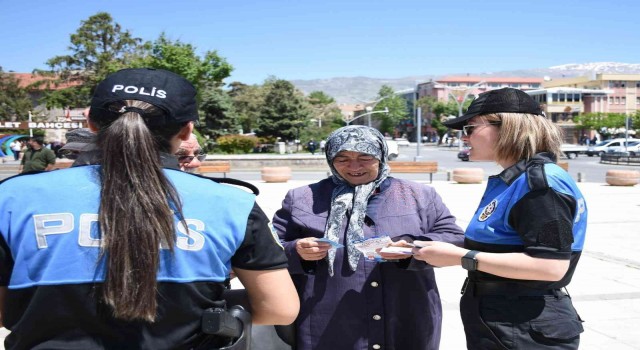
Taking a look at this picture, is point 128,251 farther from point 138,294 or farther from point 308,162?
point 308,162

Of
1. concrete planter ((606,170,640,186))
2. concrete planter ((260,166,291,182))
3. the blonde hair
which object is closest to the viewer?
the blonde hair

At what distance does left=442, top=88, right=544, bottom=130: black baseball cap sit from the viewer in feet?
7.33

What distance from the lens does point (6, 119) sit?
65.9 m

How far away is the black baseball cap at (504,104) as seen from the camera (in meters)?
2.23

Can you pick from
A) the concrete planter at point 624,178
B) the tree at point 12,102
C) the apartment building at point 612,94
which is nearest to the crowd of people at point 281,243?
the concrete planter at point 624,178

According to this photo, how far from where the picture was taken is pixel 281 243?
2.33m

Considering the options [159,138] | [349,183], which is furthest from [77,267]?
[349,183]

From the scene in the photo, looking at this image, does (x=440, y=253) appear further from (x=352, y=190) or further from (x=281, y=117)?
(x=281, y=117)

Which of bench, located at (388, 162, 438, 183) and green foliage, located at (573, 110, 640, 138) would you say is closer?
bench, located at (388, 162, 438, 183)

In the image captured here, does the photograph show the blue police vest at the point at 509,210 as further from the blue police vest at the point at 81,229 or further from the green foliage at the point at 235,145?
the green foliage at the point at 235,145

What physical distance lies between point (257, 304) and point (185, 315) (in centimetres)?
25

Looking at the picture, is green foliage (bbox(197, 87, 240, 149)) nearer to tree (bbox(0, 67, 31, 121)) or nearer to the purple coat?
tree (bbox(0, 67, 31, 121))

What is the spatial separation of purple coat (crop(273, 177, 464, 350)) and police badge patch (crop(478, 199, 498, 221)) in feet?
1.32

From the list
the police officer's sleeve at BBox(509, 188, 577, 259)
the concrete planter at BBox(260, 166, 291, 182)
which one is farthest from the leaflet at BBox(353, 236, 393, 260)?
the concrete planter at BBox(260, 166, 291, 182)
